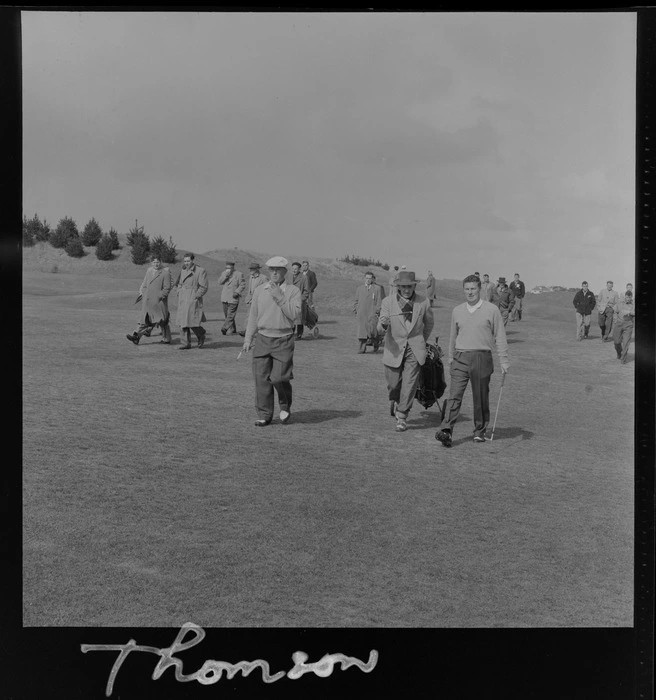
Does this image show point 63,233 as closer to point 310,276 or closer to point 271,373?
point 271,373

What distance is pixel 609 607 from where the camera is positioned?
17.9ft

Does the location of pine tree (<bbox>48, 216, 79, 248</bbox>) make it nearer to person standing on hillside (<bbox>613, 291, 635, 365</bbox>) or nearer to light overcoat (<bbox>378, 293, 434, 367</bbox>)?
light overcoat (<bbox>378, 293, 434, 367</bbox>)

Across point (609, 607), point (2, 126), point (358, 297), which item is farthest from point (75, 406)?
point (609, 607)

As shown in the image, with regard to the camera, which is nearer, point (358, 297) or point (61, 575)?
point (61, 575)

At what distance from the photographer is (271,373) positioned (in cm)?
762

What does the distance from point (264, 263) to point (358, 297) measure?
2.92 meters

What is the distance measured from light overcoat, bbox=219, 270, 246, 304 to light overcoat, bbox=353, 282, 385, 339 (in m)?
1.51

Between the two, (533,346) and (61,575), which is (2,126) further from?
(533,346)

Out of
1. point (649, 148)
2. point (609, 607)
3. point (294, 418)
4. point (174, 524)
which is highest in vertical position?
point (649, 148)

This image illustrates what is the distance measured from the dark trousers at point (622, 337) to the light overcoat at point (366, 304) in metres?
3.05

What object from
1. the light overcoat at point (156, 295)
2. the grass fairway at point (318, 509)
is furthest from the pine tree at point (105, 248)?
the light overcoat at point (156, 295)

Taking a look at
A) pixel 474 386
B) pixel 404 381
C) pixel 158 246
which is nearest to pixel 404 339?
pixel 404 381

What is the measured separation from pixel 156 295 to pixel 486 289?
4.29 metres

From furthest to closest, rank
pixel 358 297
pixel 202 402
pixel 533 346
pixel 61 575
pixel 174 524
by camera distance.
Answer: pixel 533 346 < pixel 358 297 < pixel 202 402 < pixel 174 524 < pixel 61 575
